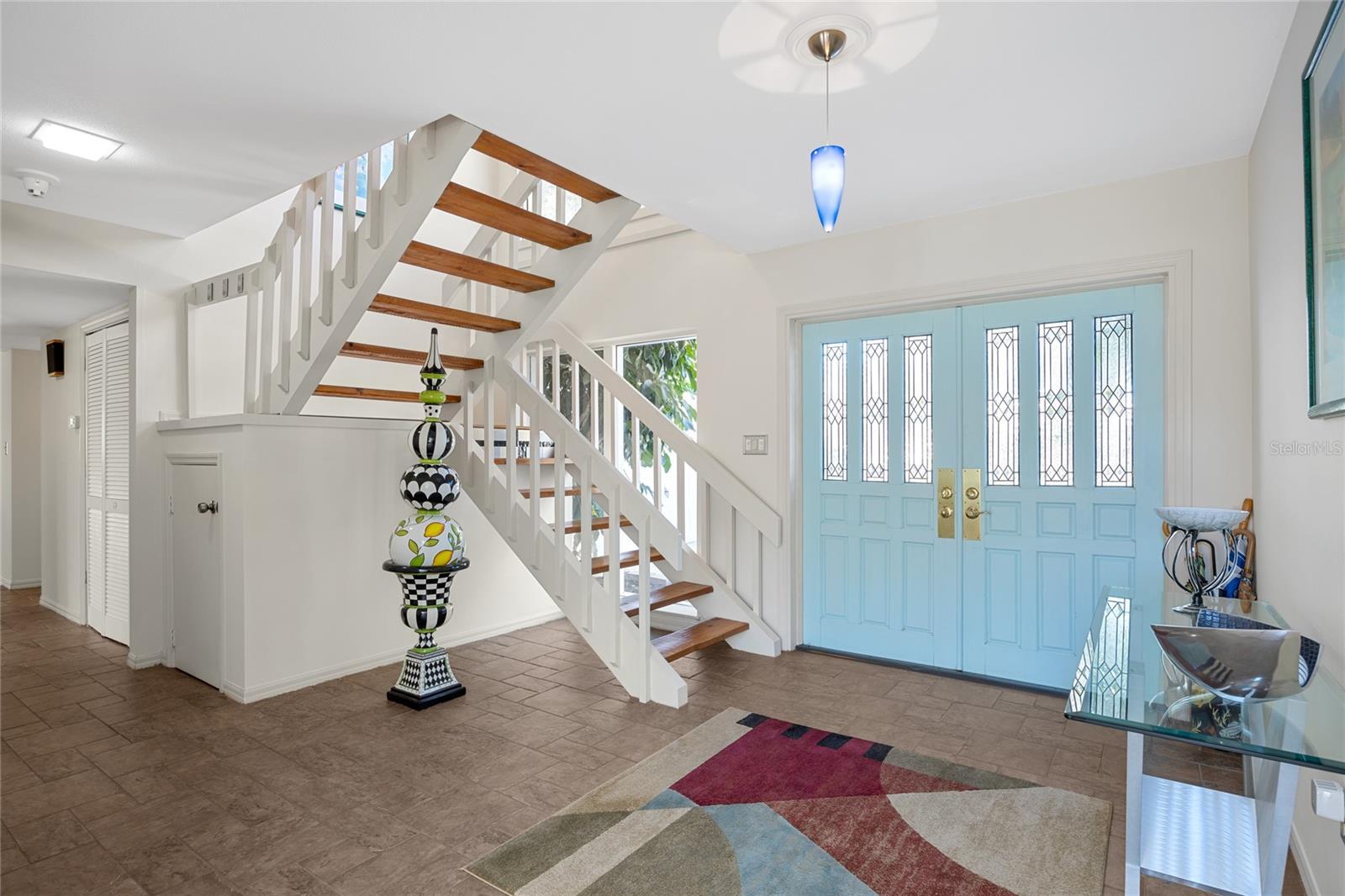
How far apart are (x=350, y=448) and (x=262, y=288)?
97 centimetres

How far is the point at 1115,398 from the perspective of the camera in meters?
3.34

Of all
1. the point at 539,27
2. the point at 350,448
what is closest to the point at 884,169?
the point at 539,27

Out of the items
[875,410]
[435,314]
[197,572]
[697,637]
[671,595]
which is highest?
[435,314]

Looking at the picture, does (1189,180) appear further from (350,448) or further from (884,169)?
(350,448)

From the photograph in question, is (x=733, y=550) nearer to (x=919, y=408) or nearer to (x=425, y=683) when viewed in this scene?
(x=919, y=408)

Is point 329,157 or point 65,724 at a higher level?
point 329,157

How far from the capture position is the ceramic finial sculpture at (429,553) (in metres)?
3.44

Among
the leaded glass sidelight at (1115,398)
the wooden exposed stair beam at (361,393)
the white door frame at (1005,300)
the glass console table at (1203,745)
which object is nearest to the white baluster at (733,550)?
the white door frame at (1005,300)

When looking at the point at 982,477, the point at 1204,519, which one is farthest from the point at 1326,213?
the point at 982,477

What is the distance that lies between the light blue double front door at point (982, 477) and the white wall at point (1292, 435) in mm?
558

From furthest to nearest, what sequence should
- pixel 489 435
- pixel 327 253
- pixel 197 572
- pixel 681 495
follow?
pixel 681 495 < pixel 489 435 < pixel 197 572 < pixel 327 253

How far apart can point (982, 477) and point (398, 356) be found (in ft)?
10.6

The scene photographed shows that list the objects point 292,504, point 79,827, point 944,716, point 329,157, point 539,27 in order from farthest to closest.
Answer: point 292,504 < point 944,716 < point 329,157 < point 79,827 < point 539,27

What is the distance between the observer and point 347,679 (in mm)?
3807
